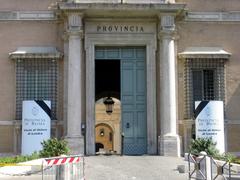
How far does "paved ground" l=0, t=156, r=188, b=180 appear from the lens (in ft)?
53.8

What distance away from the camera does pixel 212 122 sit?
21.1m

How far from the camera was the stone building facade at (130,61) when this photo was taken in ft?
71.6

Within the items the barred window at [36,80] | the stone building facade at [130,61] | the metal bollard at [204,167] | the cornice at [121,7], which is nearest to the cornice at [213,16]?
the stone building facade at [130,61]

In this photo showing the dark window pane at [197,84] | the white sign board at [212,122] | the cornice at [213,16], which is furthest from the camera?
the cornice at [213,16]

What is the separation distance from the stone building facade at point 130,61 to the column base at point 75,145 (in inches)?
17.5

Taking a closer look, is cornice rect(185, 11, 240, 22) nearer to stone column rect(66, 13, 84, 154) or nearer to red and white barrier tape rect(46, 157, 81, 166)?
stone column rect(66, 13, 84, 154)

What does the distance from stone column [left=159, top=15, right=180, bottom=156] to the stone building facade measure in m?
0.04

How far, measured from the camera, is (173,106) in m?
21.7

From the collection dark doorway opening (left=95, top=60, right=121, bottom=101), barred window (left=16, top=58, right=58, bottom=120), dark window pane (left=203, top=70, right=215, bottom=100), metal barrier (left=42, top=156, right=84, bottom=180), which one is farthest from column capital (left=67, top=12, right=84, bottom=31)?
metal barrier (left=42, top=156, right=84, bottom=180)

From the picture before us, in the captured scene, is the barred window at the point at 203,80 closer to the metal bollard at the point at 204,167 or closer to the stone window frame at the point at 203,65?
the stone window frame at the point at 203,65

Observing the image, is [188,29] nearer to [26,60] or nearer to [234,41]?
[234,41]

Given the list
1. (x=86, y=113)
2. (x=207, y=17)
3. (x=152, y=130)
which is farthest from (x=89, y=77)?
(x=207, y=17)

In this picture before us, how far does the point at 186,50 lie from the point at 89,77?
417cm

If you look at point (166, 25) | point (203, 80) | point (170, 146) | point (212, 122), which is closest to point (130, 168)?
point (170, 146)
